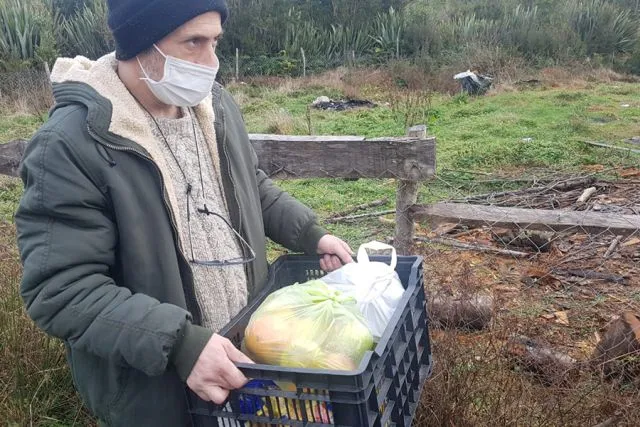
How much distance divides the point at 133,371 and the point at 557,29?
2121 cm

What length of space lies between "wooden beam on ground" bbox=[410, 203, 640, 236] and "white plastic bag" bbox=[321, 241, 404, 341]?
220cm

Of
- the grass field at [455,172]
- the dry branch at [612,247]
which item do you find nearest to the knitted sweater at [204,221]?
the grass field at [455,172]

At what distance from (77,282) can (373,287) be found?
84 cm

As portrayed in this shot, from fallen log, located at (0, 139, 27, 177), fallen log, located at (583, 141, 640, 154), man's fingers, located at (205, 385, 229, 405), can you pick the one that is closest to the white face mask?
man's fingers, located at (205, 385, 229, 405)

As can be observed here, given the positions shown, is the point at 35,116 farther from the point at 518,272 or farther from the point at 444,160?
the point at 518,272

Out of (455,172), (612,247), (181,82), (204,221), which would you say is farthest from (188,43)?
(455,172)

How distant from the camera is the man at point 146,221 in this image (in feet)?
5.19

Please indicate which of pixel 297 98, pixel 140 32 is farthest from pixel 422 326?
pixel 297 98

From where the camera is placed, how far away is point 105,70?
189cm

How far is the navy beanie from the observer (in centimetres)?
183

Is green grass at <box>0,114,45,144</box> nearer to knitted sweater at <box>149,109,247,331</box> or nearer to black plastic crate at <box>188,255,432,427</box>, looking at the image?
knitted sweater at <box>149,109,247,331</box>

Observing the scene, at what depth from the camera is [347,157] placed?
3840 millimetres

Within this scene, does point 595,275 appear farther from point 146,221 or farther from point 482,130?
point 482,130

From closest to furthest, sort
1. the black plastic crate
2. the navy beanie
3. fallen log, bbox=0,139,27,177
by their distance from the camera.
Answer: the black plastic crate
the navy beanie
fallen log, bbox=0,139,27,177
